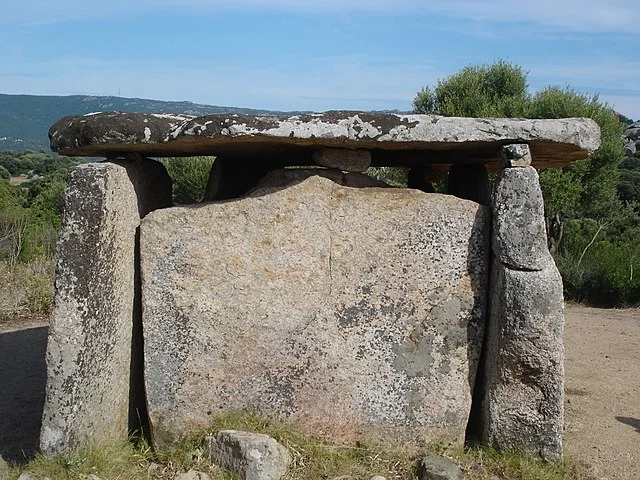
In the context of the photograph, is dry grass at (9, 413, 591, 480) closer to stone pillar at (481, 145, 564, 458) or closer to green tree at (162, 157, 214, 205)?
stone pillar at (481, 145, 564, 458)

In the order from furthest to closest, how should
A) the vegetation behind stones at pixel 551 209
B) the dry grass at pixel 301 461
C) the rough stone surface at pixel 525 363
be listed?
the vegetation behind stones at pixel 551 209 < the rough stone surface at pixel 525 363 < the dry grass at pixel 301 461

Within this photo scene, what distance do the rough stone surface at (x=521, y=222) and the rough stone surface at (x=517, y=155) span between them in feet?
0.13

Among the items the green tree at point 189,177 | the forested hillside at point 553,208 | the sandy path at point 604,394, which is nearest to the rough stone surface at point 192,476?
the sandy path at point 604,394

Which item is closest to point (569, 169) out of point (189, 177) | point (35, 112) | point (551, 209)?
point (551, 209)

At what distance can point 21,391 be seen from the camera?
241 inches

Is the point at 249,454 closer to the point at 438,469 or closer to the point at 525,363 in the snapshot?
the point at 438,469

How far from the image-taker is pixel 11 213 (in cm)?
1446

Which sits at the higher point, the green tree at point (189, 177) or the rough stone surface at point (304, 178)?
the rough stone surface at point (304, 178)

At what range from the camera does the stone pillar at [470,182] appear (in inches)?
210

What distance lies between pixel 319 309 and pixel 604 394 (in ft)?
9.37

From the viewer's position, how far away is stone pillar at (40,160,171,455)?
4.07 metres

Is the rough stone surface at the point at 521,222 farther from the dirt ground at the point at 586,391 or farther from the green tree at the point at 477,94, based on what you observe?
the green tree at the point at 477,94

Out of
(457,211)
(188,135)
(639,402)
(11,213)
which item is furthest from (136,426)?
(11,213)

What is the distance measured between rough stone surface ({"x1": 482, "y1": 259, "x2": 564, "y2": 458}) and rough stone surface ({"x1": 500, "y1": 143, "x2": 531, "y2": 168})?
60cm
